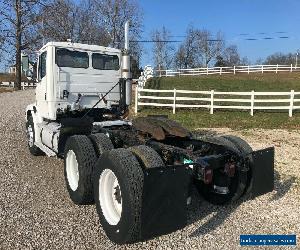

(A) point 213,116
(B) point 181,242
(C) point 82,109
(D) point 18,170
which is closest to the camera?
(B) point 181,242

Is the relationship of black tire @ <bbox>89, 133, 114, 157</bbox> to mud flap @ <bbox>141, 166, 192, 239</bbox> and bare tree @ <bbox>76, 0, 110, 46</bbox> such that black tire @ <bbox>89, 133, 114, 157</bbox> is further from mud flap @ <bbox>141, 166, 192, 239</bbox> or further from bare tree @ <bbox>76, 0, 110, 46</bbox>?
bare tree @ <bbox>76, 0, 110, 46</bbox>

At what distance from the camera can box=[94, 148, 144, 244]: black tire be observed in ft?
13.3

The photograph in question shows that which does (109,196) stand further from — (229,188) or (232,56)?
(232,56)

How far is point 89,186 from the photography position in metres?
5.39

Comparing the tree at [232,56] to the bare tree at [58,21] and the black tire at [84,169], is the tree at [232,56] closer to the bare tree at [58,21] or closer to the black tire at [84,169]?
the bare tree at [58,21]

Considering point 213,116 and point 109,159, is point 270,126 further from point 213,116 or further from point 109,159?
point 109,159

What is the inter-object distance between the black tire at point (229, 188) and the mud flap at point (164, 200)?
1485mm

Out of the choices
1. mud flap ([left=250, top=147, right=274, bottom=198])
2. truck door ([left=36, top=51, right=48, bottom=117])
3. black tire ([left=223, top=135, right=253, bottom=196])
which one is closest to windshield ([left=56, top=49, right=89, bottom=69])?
truck door ([left=36, top=51, right=48, bottom=117])

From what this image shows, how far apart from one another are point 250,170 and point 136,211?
200cm

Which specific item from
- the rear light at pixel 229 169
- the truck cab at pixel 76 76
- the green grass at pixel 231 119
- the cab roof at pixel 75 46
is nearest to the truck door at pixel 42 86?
the truck cab at pixel 76 76

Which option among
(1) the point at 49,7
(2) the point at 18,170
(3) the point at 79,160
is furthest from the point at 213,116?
(1) the point at 49,7

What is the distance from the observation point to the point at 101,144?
5.58 m

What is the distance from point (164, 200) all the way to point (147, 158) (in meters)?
0.68

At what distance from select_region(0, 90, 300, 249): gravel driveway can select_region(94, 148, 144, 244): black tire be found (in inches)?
7.7
